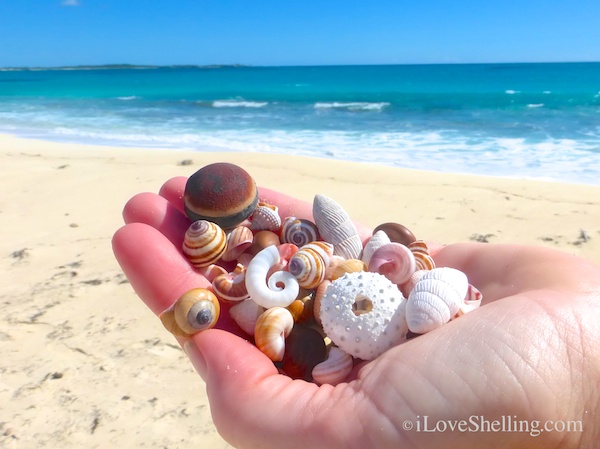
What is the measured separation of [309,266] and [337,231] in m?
0.45

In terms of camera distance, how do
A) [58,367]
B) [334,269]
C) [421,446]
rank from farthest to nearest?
[58,367]
[334,269]
[421,446]

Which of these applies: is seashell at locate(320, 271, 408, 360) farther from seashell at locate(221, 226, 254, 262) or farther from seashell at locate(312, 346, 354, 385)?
seashell at locate(221, 226, 254, 262)

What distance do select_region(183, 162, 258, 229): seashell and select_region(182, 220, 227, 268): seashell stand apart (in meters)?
0.25

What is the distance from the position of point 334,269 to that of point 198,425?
1050 mm

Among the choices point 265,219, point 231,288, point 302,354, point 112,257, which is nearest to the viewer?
point 302,354

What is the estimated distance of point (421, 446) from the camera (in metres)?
1.59

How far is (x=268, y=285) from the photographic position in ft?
7.70

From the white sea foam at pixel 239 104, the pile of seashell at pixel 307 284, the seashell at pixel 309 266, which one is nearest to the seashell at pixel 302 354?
the pile of seashell at pixel 307 284

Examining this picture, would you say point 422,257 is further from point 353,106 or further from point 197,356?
point 353,106

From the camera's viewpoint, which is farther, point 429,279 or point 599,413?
point 429,279

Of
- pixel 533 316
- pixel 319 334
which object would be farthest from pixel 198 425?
pixel 533 316

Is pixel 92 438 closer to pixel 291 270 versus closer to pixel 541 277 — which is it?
pixel 291 270

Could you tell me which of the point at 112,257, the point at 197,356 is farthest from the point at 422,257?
the point at 112,257

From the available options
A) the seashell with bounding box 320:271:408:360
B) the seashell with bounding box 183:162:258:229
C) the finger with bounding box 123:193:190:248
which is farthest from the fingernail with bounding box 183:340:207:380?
the seashell with bounding box 183:162:258:229
